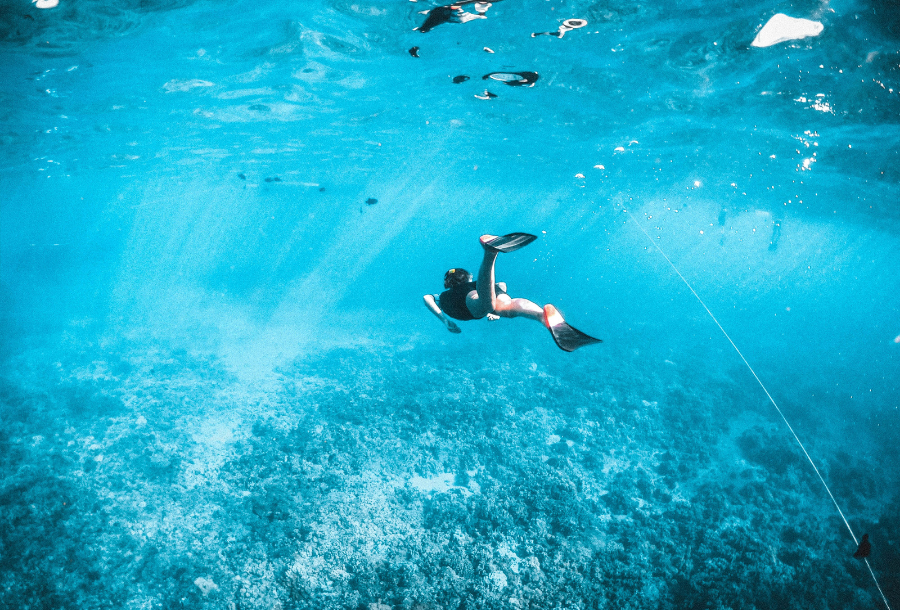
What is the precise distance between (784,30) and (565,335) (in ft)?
34.4

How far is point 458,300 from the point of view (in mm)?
5984

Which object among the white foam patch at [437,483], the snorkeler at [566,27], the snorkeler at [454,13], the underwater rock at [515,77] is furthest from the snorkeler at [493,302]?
the underwater rock at [515,77]

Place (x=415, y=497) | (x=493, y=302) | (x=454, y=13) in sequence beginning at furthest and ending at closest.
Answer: (x=415, y=497)
(x=454, y=13)
(x=493, y=302)

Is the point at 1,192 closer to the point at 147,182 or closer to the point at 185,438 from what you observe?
the point at 147,182

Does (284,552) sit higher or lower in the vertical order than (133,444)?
higher

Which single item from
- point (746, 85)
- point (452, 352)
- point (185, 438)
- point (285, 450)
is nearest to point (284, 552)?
point (285, 450)

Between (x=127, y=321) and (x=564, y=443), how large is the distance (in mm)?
24824

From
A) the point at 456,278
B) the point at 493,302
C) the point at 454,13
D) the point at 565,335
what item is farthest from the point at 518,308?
the point at 454,13

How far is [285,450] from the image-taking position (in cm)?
1084

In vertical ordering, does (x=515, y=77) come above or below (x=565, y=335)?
above

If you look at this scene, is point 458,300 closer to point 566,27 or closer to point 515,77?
point 566,27

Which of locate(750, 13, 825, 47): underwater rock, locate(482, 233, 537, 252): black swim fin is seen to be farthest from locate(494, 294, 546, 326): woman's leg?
locate(750, 13, 825, 47): underwater rock

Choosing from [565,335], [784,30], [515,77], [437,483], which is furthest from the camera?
[515,77]

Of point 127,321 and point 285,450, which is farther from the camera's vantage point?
point 127,321
